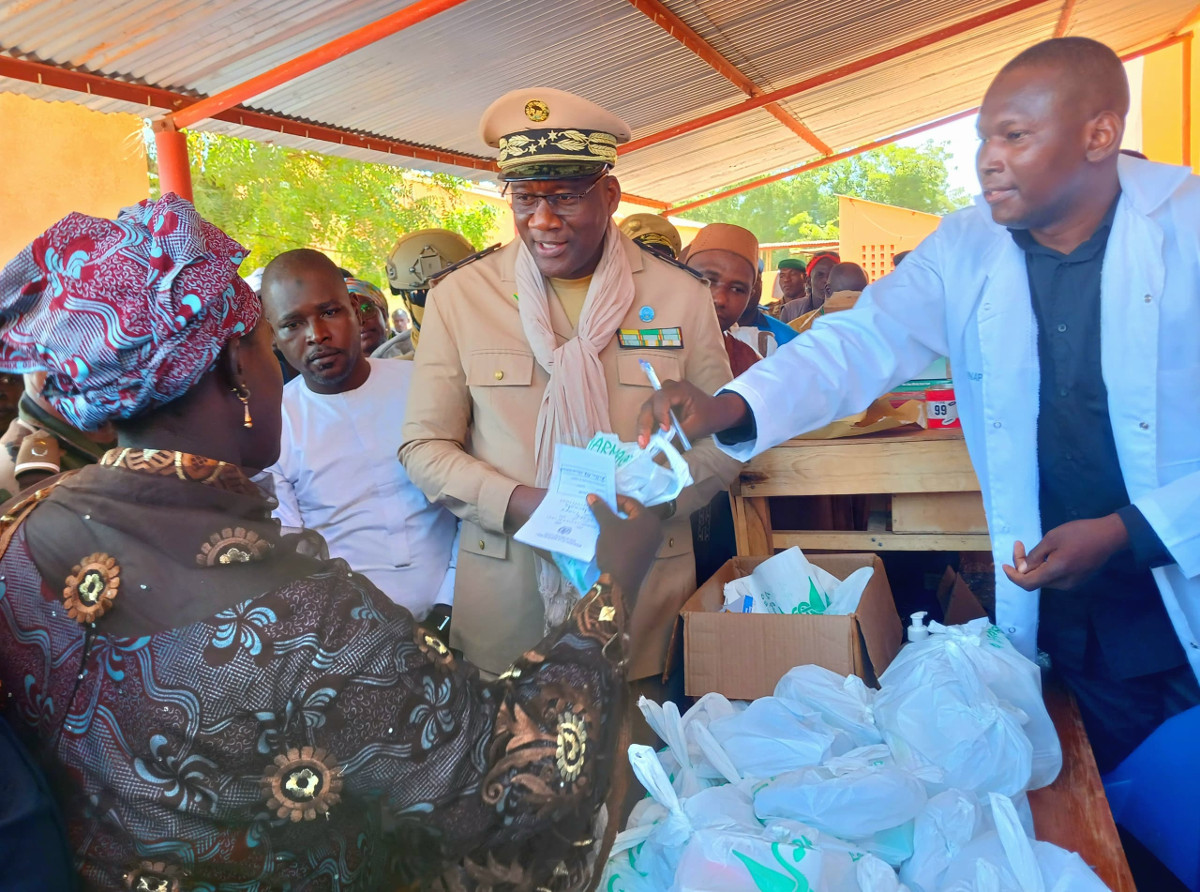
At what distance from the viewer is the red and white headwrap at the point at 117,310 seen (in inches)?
45.8

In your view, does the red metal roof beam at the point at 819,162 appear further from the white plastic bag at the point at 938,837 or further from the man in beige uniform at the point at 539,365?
the white plastic bag at the point at 938,837

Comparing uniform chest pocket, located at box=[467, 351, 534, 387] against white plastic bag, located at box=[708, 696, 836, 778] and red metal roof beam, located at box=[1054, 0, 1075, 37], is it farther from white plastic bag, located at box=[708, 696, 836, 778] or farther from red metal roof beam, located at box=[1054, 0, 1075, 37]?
red metal roof beam, located at box=[1054, 0, 1075, 37]

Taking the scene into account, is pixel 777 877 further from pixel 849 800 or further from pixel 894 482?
pixel 894 482

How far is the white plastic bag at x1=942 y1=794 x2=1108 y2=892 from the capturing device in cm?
125

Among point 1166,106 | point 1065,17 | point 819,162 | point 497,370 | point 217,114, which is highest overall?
point 1065,17

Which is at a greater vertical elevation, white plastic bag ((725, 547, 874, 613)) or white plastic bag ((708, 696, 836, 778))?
white plastic bag ((725, 547, 874, 613))

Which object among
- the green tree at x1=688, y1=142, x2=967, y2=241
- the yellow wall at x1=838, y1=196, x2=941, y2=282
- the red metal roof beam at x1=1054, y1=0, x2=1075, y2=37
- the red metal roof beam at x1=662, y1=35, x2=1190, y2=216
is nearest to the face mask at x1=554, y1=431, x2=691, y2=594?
the red metal roof beam at x1=1054, y1=0, x2=1075, y2=37

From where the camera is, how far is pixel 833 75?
9305mm

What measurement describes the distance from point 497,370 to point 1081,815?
64.5 inches

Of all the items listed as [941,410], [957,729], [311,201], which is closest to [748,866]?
[957,729]

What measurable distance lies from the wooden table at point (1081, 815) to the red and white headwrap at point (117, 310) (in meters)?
1.57

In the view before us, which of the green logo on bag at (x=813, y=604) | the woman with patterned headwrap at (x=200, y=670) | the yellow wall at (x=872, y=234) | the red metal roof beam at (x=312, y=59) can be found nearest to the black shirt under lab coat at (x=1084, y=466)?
the green logo on bag at (x=813, y=604)

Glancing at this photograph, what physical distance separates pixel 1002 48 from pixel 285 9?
8.92 metres

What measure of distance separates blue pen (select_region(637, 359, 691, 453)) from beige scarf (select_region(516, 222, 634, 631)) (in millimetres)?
117
